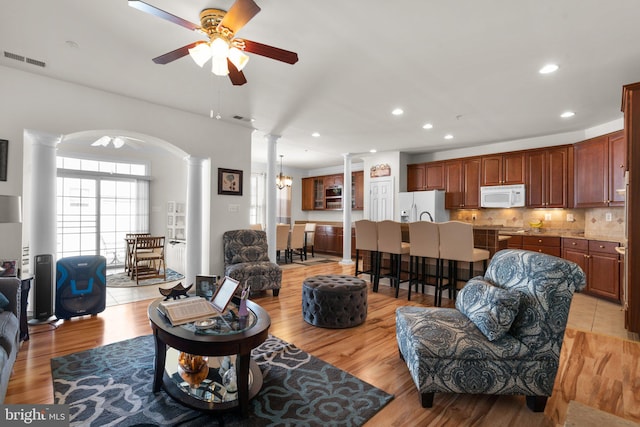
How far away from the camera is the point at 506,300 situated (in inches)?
72.6

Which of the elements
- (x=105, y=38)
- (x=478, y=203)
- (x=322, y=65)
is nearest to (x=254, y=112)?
(x=322, y=65)

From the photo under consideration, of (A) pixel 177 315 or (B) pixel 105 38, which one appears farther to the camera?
(B) pixel 105 38

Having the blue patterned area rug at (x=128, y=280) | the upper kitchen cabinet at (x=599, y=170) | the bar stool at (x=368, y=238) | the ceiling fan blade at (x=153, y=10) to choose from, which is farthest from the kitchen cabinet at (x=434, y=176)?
the ceiling fan blade at (x=153, y=10)

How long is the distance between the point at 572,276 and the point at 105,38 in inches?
151

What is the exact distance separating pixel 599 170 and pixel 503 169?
146cm

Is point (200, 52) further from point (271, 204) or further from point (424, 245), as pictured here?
point (271, 204)

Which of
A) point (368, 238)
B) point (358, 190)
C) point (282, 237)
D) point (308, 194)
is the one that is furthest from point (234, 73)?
point (308, 194)

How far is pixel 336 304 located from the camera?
10.6 feet

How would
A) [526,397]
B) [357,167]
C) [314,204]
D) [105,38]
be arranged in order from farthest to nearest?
[314,204], [357,167], [105,38], [526,397]

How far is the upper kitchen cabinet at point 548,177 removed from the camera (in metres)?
5.23

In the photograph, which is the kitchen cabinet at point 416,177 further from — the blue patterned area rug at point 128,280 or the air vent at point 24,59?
the air vent at point 24,59

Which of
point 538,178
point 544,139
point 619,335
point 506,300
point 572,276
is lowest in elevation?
point 619,335

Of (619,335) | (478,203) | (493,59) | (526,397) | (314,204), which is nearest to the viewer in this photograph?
(526,397)

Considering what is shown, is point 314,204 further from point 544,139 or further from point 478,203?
point 544,139
